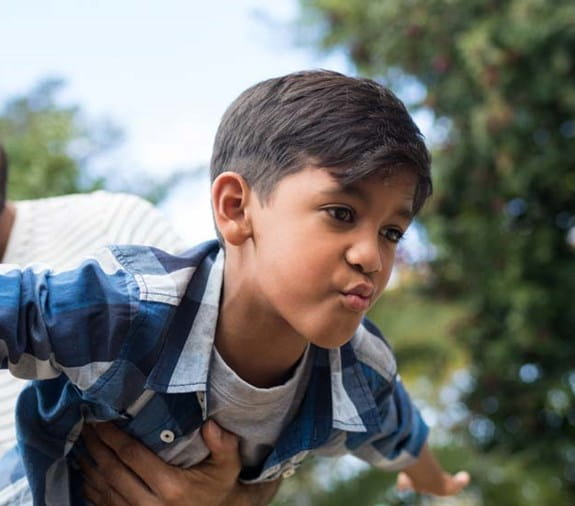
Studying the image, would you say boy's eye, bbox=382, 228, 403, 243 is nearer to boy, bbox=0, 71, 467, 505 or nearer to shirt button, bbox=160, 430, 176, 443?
boy, bbox=0, 71, 467, 505

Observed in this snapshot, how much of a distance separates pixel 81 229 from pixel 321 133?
814 mm

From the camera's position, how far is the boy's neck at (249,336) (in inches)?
62.0

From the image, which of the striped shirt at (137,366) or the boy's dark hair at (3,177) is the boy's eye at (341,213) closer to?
the striped shirt at (137,366)

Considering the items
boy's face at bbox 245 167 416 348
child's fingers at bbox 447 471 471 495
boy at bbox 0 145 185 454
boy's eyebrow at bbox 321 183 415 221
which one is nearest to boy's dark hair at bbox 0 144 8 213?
boy at bbox 0 145 185 454

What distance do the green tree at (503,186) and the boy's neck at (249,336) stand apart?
357 cm

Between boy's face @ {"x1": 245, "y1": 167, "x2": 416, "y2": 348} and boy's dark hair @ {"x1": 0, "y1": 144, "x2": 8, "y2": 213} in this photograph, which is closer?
boy's face @ {"x1": 245, "y1": 167, "x2": 416, "y2": 348}

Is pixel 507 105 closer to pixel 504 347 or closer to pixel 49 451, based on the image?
pixel 504 347

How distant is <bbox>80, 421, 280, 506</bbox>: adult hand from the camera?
1.66m

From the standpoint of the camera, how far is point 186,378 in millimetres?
1538

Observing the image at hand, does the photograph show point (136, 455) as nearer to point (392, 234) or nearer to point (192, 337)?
point (192, 337)

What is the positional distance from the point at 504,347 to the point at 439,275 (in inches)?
25.1

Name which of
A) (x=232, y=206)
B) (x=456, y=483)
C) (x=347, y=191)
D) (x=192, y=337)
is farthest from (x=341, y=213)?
(x=456, y=483)

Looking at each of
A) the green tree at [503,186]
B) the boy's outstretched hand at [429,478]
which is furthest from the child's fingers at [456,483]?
the green tree at [503,186]

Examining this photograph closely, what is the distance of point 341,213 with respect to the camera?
1.40 meters
